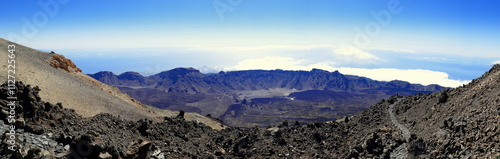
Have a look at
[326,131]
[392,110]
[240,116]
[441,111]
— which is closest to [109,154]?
[326,131]

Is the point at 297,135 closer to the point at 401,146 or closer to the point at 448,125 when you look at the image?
the point at 401,146

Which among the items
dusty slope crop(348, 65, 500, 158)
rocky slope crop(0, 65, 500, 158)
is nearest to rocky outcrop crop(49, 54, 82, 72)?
rocky slope crop(0, 65, 500, 158)

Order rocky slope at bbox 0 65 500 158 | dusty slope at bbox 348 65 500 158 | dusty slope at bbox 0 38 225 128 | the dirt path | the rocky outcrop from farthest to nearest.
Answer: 1. the rocky outcrop
2. dusty slope at bbox 0 38 225 128
3. the dirt path
4. dusty slope at bbox 348 65 500 158
5. rocky slope at bbox 0 65 500 158

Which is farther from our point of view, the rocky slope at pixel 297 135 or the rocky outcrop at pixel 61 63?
the rocky outcrop at pixel 61 63

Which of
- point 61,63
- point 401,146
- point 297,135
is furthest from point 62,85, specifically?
point 401,146

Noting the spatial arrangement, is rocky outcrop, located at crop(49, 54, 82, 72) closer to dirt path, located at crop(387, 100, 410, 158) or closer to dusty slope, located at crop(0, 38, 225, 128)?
dusty slope, located at crop(0, 38, 225, 128)

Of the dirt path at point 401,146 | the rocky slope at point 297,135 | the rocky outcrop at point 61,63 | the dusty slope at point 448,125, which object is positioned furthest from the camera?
the rocky outcrop at point 61,63

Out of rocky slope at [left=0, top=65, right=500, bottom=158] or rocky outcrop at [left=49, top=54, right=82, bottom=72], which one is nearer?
rocky slope at [left=0, top=65, right=500, bottom=158]

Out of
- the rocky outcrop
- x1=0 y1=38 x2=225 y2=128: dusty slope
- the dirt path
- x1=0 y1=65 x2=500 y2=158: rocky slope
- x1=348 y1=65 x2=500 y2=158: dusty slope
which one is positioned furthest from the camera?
the rocky outcrop

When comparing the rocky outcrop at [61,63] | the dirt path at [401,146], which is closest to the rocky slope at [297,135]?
the dirt path at [401,146]

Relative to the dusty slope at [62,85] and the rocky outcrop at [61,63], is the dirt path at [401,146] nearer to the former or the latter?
the dusty slope at [62,85]
